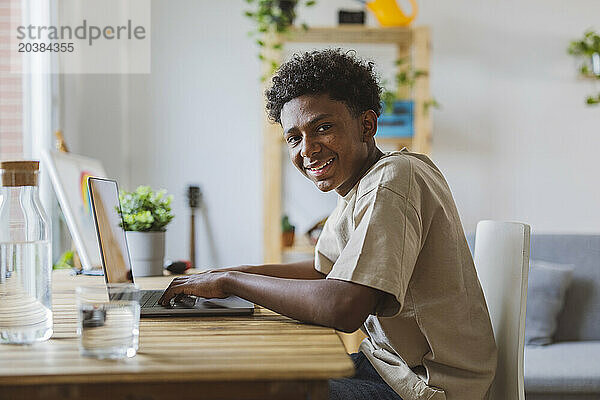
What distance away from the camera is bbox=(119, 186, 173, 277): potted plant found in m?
2.05

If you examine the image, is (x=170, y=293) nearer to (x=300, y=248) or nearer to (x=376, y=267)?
(x=376, y=267)

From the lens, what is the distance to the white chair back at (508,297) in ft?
4.75

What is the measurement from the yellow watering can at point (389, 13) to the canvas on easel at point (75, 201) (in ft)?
5.33

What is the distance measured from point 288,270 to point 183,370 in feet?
2.72

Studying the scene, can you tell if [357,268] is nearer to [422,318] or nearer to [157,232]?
[422,318]

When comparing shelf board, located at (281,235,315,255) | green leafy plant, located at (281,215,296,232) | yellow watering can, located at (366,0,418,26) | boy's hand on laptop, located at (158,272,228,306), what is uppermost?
yellow watering can, located at (366,0,418,26)

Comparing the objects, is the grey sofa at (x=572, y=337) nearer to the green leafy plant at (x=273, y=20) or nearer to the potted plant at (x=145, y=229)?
the green leafy plant at (x=273, y=20)

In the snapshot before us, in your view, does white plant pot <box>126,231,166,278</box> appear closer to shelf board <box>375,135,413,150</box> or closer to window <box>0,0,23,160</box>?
window <box>0,0,23,160</box>

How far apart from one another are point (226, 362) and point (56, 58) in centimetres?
265

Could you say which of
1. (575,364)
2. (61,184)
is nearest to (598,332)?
(575,364)

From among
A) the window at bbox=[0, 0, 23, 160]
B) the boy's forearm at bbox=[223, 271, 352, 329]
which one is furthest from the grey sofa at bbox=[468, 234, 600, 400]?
the window at bbox=[0, 0, 23, 160]

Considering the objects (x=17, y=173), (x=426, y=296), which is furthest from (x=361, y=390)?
(x=17, y=173)

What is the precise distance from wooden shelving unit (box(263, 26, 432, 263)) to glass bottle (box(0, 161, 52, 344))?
2104 mm

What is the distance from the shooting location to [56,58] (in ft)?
10.6
